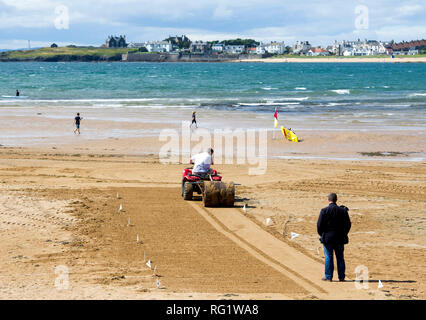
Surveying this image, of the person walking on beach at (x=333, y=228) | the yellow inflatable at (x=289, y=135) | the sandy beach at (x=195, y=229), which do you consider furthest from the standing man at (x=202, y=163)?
the yellow inflatable at (x=289, y=135)

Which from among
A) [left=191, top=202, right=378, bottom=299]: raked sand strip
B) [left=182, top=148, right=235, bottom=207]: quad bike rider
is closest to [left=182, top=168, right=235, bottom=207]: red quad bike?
[left=182, top=148, right=235, bottom=207]: quad bike rider

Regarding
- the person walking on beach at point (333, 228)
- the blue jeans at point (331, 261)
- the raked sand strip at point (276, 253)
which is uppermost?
the person walking on beach at point (333, 228)

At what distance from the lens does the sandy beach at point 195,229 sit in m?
10.1

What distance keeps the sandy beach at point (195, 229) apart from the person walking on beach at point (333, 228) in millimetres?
431

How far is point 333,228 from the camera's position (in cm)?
1019

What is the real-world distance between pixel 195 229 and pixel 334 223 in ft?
15.8

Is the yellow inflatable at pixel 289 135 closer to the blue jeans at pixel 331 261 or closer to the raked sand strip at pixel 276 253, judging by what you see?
the raked sand strip at pixel 276 253

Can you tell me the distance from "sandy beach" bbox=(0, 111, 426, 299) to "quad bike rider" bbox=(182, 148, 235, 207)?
302 mm

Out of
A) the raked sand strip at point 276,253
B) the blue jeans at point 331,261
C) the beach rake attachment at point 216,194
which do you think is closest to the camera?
the raked sand strip at point 276,253

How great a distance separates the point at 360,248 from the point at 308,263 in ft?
6.09

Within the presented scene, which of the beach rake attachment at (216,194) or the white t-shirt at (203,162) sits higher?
the white t-shirt at (203,162)

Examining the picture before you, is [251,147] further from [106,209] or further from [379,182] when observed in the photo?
[106,209]

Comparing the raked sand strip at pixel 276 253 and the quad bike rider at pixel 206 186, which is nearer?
the raked sand strip at pixel 276 253

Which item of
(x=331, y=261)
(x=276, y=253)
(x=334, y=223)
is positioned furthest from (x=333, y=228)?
(x=276, y=253)
